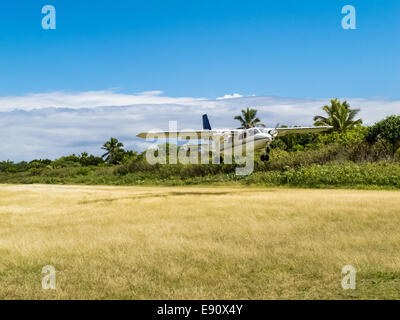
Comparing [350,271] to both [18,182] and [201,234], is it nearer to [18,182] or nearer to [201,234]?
[201,234]

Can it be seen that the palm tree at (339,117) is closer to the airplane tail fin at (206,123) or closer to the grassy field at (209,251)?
the airplane tail fin at (206,123)

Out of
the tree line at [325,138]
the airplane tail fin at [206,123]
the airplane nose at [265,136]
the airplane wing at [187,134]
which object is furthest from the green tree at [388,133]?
the airplane tail fin at [206,123]

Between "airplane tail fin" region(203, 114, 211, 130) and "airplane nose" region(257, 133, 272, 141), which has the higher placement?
"airplane tail fin" region(203, 114, 211, 130)

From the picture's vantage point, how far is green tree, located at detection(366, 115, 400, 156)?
4445 centimetres

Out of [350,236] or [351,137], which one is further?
[351,137]

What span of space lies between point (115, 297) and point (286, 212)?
41.5 ft

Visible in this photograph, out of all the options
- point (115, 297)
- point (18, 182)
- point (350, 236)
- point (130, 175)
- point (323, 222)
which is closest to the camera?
point (115, 297)

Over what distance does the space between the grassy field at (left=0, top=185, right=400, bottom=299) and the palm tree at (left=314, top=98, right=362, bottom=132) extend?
44.4 m

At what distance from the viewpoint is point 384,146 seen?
150ft

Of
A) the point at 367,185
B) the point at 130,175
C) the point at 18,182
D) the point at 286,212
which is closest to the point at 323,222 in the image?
the point at 286,212

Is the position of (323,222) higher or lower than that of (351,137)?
lower

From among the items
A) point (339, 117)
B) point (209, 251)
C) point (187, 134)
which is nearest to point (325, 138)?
point (339, 117)

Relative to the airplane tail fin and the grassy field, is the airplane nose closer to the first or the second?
the grassy field

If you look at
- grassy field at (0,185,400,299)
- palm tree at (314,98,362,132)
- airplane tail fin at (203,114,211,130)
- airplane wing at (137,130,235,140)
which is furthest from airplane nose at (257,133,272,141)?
palm tree at (314,98,362,132)
